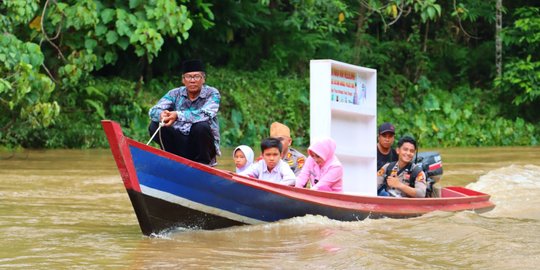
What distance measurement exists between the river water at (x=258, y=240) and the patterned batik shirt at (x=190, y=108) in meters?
0.88

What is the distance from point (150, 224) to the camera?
25.0ft

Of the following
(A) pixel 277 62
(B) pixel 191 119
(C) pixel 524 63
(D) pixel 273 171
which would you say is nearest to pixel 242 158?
(D) pixel 273 171

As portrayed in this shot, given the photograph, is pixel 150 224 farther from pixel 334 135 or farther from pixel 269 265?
pixel 334 135

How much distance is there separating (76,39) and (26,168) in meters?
3.29

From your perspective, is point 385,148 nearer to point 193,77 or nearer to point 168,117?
point 193,77

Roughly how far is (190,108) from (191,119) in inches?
7.7

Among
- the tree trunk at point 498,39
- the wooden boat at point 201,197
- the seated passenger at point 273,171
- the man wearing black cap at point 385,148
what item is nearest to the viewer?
the wooden boat at point 201,197

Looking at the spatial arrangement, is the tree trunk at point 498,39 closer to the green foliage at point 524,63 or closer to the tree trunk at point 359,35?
the green foliage at point 524,63

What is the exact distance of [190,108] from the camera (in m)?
8.32

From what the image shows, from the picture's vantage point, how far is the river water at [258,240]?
22.3 feet

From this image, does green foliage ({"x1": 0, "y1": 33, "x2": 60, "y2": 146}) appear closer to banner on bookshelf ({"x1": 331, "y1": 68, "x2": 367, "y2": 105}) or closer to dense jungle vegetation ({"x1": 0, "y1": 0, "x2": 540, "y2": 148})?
dense jungle vegetation ({"x1": 0, "y1": 0, "x2": 540, "y2": 148})

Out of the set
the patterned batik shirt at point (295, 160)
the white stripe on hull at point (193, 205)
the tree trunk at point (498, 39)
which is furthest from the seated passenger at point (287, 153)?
the tree trunk at point (498, 39)

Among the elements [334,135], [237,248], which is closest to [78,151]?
[334,135]

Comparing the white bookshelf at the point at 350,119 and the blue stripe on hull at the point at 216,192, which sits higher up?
the white bookshelf at the point at 350,119
